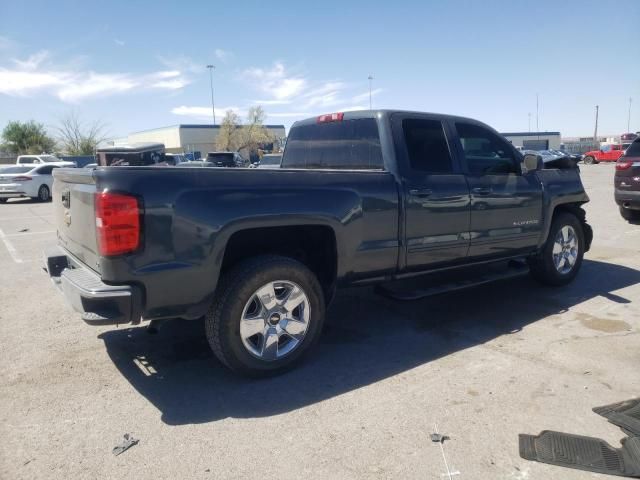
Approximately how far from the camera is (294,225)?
3.62m

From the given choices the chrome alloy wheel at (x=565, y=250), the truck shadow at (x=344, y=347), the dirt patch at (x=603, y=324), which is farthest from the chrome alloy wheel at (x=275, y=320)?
the chrome alloy wheel at (x=565, y=250)

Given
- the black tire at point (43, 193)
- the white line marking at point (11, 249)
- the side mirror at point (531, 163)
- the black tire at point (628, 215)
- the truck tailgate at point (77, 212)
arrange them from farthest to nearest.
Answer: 1. the black tire at point (43, 193)
2. the black tire at point (628, 215)
3. the white line marking at point (11, 249)
4. the side mirror at point (531, 163)
5. the truck tailgate at point (77, 212)

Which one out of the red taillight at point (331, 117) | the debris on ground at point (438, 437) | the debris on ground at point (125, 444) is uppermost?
the red taillight at point (331, 117)

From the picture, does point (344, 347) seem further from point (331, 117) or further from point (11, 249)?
point (11, 249)

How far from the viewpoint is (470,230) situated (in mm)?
4648

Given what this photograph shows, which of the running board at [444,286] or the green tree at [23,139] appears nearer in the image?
the running board at [444,286]

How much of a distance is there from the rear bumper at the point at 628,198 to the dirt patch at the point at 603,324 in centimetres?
619

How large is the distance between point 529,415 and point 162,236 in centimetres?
251

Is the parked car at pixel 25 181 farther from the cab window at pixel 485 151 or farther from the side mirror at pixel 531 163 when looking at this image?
the side mirror at pixel 531 163

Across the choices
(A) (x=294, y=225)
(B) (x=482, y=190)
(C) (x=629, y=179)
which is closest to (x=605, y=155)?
(C) (x=629, y=179)

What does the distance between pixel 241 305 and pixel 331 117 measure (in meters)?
2.32

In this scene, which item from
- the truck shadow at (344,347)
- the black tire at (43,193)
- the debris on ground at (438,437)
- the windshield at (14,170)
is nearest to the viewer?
the debris on ground at (438,437)

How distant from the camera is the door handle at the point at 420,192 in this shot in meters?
4.15

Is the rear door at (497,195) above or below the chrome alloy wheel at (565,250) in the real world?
above
